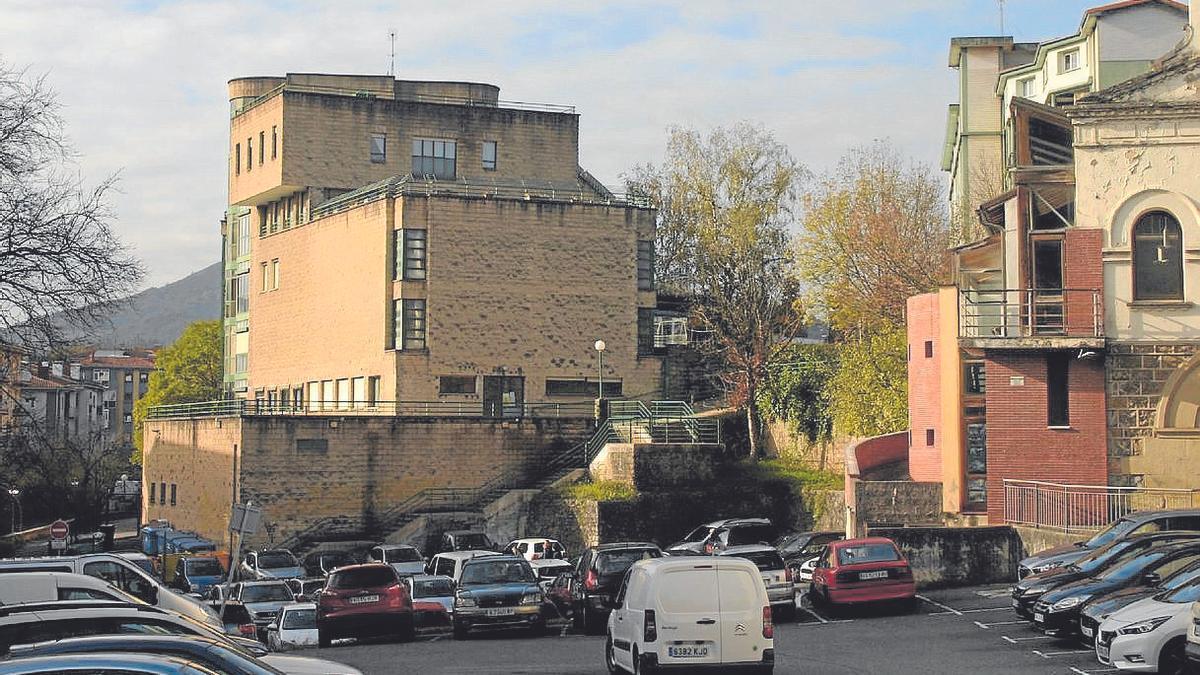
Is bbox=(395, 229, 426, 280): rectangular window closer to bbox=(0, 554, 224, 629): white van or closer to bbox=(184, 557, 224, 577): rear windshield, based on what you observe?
bbox=(184, 557, 224, 577): rear windshield

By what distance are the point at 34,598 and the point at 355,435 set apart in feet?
106

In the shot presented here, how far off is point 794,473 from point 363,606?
1026 inches

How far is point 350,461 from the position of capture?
176 feet

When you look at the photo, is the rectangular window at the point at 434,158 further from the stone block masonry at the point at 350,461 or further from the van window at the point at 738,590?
the van window at the point at 738,590

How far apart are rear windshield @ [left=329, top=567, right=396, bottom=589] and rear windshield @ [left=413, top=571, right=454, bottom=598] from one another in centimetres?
311

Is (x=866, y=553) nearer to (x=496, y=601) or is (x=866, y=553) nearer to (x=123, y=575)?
(x=496, y=601)

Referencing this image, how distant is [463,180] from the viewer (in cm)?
6309

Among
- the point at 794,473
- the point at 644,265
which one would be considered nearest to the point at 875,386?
the point at 794,473

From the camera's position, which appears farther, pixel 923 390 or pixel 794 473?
pixel 794 473

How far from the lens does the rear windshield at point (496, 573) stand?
29547 millimetres

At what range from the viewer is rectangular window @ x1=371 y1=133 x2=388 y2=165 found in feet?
216

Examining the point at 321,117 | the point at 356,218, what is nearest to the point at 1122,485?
the point at 356,218

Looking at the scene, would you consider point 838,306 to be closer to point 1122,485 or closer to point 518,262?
point 518,262

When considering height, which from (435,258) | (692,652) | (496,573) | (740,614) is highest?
Result: (435,258)
